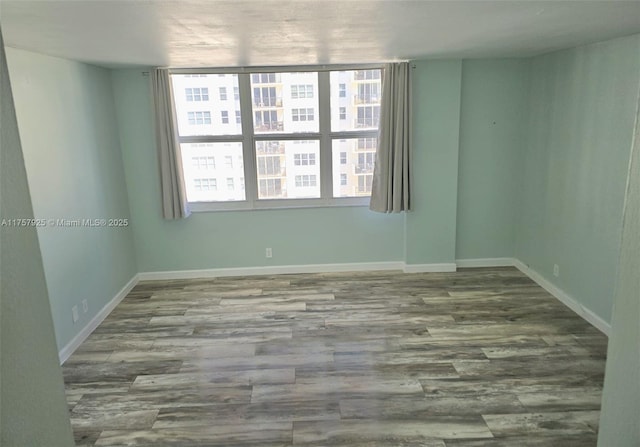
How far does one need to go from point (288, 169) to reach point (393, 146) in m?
1.17

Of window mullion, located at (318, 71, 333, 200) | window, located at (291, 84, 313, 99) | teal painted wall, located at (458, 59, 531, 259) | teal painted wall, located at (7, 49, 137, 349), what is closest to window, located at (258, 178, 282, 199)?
window mullion, located at (318, 71, 333, 200)

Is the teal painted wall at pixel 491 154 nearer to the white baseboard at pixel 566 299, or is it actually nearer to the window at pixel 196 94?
the white baseboard at pixel 566 299

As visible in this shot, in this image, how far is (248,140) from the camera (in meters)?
4.65

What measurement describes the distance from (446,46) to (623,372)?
2.94m

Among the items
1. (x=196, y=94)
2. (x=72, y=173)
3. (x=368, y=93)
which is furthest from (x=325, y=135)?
(x=72, y=173)

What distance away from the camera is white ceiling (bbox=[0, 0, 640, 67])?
1863 millimetres

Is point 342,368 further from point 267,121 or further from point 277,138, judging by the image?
point 267,121

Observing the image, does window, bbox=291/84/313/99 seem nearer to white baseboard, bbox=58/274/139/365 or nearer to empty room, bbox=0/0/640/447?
empty room, bbox=0/0/640/447

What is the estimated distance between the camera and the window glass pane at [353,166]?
4734 millimetres

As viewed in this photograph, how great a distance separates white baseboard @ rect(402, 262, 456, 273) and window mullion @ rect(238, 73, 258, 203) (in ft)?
6.26

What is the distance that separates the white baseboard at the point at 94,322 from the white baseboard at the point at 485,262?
12.0 feet

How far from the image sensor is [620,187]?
3279 mm

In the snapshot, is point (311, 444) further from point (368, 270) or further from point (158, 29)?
point (368, 270)

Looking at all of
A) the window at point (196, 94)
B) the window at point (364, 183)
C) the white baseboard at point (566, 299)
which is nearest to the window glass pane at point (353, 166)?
the window at point (364, 183)
